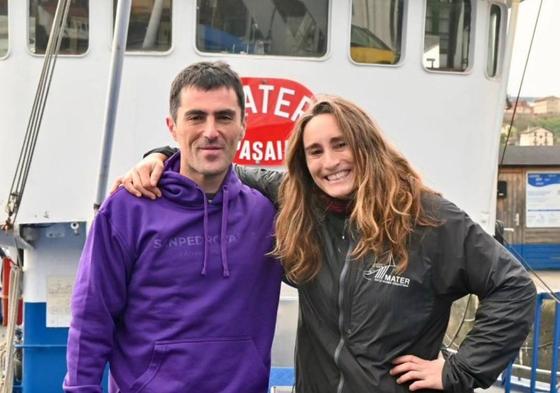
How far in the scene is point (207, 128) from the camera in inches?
74.9

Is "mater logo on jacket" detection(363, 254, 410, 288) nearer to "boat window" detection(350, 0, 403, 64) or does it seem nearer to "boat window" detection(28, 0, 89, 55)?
"boat window" detection(350, 0, 403, 64)

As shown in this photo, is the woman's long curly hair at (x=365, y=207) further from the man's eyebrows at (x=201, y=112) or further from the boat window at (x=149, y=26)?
the boat window at (x=149, y=26)

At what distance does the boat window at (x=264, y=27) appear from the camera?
4.46m

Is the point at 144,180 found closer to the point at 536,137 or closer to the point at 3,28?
the point at 3,28

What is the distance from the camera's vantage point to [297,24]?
4.55m

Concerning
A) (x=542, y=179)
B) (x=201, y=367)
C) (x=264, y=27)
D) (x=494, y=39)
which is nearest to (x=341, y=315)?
(x=201, y=367)

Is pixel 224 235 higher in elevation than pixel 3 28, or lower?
lower

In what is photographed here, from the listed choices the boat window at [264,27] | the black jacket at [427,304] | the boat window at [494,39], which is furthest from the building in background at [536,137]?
the black jacket at [427,304]

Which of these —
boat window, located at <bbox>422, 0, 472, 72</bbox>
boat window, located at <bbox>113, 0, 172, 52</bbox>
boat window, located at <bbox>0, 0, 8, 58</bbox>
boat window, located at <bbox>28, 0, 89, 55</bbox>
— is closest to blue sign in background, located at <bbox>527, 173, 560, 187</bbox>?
boat window, located at <bbox>422, 0, 472, 72</bbox>

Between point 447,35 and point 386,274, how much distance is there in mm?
3314

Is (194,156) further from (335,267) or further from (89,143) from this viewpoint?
(89,143)

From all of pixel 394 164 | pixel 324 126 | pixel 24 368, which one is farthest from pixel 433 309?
pixel 24 368

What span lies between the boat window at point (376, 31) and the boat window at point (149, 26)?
1293 millimetres

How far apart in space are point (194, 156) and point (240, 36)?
2756 millimetres
